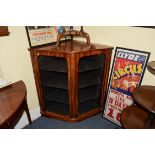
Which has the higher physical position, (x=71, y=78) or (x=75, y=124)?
(x=71, y=78)

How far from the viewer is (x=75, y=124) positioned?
2270 millimetres

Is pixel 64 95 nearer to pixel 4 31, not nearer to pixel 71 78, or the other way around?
pixel 71 78

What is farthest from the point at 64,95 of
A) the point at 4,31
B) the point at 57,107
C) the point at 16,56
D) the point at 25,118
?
the point at 4,31

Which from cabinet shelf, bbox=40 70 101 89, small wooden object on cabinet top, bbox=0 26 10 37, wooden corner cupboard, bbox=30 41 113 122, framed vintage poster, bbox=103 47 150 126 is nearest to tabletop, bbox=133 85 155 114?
framed vintage poster, bbox=103 47 150 126

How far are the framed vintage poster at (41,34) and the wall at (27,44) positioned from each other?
0.22 ft

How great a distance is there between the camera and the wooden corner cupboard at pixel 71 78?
188 centimetres

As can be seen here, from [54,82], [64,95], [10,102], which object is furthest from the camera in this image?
[64,95]

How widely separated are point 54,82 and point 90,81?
0.49 meters

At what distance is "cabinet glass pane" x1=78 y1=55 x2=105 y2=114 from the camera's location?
2.14 metres
